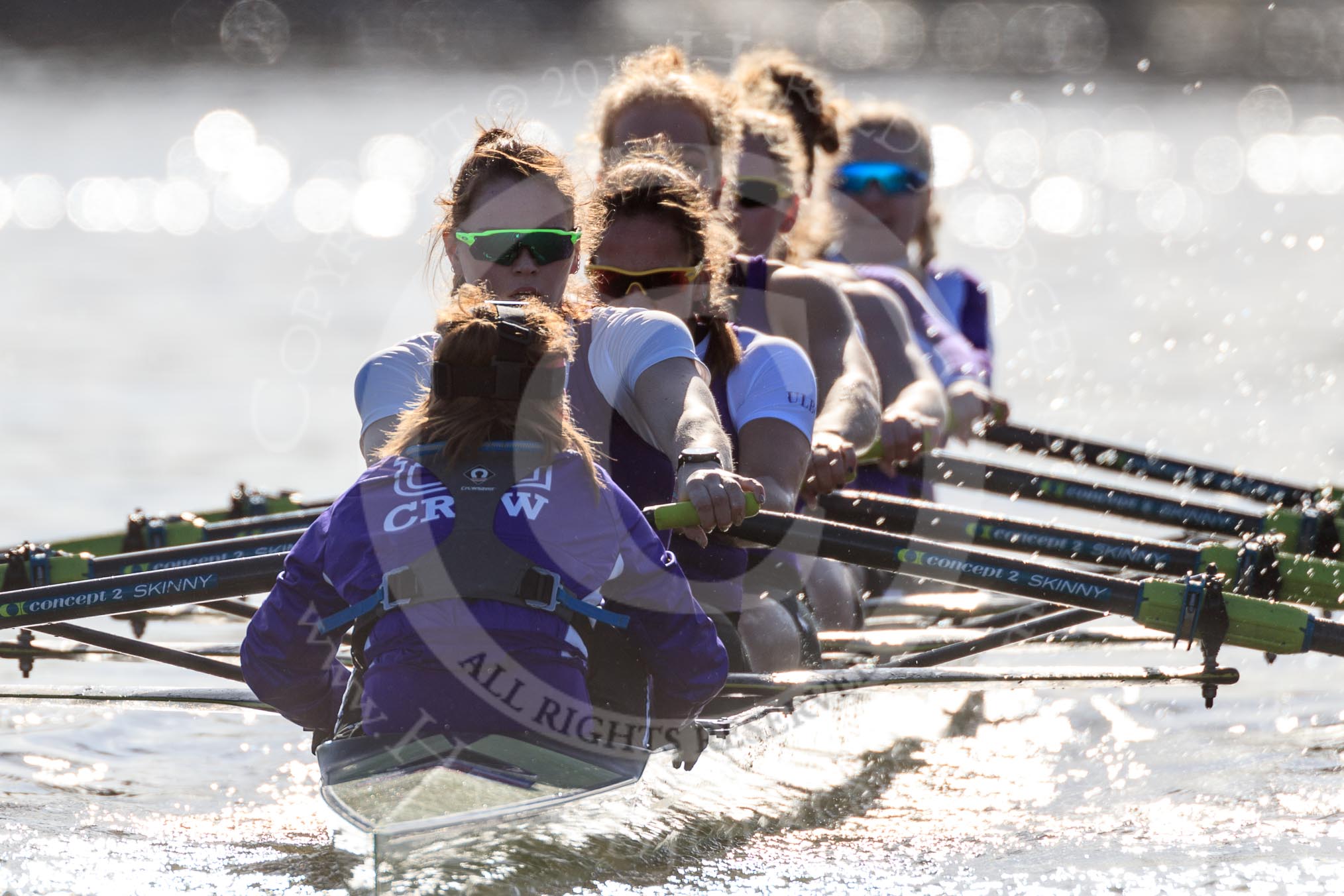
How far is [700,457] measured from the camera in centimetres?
362

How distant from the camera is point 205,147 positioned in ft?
91.5

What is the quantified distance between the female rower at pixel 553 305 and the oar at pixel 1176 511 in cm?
193

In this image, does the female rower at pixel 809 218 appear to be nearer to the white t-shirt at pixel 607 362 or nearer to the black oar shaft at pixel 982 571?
the black oar shaft at pixel 982 571

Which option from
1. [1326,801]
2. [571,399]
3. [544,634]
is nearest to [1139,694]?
[1326,801]

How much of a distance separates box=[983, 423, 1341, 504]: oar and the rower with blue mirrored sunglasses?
45.5 inches

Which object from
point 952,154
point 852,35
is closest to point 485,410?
point 952,154

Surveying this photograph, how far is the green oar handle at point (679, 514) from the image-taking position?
11.7 feet

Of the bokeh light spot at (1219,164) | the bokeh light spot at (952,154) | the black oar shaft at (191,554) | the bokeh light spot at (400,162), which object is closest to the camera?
the black oar shaft at (191,554)

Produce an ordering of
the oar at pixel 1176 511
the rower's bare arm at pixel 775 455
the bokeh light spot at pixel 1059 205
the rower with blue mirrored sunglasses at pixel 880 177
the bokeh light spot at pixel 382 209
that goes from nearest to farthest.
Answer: the rower's bare arm at pixel 775 455 < the oar at pixel 1176 511 < the rower with blue mirrored sunglasses at pixel 880 177 < the bokeh light spot at pixel 382 209 < the bokeh light spot at pixel 1059 205

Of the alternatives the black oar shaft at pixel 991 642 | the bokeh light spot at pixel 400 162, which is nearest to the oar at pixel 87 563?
the black oar shaft at pixel 991 642

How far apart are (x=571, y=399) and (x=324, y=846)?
1190mm

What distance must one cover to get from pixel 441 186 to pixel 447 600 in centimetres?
2146

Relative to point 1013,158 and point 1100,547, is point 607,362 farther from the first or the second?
point 1013,158

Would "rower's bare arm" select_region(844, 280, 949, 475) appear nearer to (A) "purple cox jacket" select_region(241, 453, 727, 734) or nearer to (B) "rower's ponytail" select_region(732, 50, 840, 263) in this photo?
(B) "rower's ponytail" select_region(732, 50, 840, 263)
